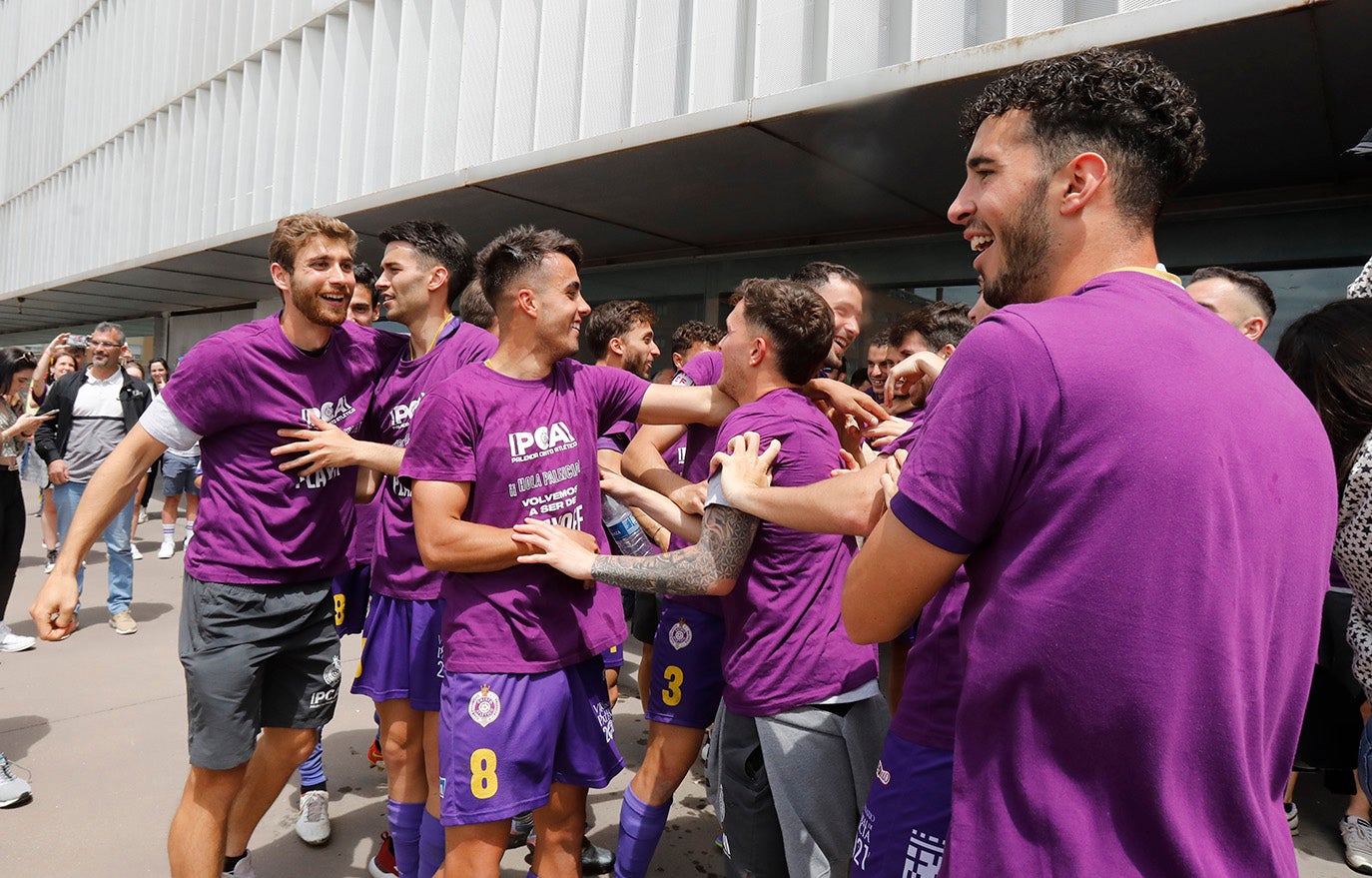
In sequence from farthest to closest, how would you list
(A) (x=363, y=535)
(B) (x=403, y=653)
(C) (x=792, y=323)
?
(A) (x=363, y=535) → (B) (x=403, y=653) → (C) (x=792, y=323)

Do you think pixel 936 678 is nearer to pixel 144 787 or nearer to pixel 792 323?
pixel 792 323

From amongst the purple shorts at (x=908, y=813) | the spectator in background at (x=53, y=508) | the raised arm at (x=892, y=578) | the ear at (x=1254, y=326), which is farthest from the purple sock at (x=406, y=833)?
the spectator in background at (x=53, y=508)

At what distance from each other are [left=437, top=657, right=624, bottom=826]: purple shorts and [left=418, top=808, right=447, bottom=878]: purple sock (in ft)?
1.47

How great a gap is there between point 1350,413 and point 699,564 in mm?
1658

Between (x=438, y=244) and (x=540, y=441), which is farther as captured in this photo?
(x=438, y=244)

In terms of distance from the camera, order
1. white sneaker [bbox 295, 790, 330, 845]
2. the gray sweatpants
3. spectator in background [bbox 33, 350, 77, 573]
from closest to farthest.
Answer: the gray sweatpants
white sneaker [bbox 295, 790, 330, 845]
spectator in background [bbox 33, 350, 77, 573]

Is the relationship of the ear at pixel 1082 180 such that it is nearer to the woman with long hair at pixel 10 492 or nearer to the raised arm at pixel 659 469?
the raised arm at pixel 659 469

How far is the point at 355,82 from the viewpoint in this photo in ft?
31.3

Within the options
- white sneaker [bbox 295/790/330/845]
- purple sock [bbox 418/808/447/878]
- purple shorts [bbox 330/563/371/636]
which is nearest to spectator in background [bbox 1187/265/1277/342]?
purple sock [bbox 418/808/447/878]

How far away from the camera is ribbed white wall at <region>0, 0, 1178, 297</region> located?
17.8ft

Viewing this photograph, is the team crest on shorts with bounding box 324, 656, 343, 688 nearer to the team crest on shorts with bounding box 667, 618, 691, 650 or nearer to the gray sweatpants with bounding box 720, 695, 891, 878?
the team crest on shorts with bounding box 667, 618, 691, 650

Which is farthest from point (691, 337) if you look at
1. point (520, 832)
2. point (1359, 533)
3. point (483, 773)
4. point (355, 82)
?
point (355, 82)

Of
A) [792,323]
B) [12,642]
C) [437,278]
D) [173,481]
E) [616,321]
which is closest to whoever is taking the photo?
[792,323]

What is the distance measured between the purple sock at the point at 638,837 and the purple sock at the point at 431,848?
608 millimetres
